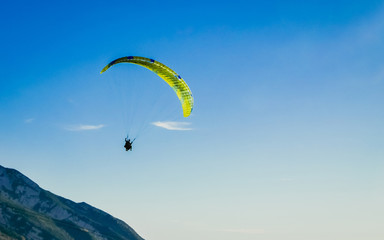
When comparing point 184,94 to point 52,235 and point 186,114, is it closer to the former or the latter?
point 186,114

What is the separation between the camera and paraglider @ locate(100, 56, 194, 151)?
32.8 m

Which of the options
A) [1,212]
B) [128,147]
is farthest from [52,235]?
[128,147]

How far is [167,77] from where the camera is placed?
Result: 3484 cm

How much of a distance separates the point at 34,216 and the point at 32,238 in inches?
833

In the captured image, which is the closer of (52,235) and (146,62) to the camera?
(146,62)

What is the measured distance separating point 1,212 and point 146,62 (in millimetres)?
183987

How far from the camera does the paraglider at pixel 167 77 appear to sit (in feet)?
108

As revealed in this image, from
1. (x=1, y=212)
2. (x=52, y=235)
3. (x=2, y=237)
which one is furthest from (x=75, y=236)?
(x=2, y=237)

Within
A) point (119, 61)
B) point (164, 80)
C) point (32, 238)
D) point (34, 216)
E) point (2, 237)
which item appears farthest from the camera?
point (34, 216)

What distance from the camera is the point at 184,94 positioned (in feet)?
119

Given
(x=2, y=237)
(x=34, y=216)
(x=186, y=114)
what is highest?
(x=186, y=114)

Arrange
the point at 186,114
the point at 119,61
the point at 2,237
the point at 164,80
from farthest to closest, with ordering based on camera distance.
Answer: the point at 2,237 → the point at 186,114 → the point at 164,80 → the point at 119,61

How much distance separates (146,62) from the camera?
3297 centimetres

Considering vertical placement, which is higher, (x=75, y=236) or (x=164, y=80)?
(x=164, y=80)
